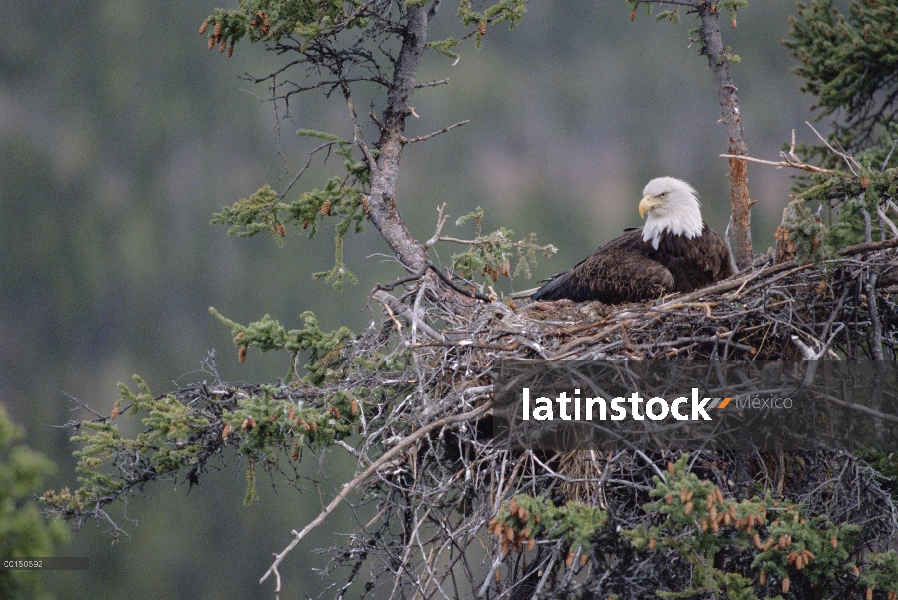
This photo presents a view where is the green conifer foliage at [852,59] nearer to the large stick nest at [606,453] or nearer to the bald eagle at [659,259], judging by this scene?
the bald eagle at [659,259]

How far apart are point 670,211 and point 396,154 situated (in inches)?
65.3

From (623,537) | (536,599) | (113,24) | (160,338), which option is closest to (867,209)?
(623,537)

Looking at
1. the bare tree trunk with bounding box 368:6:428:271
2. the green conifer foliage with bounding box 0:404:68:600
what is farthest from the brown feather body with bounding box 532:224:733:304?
the green conifer foliage with bounding box 0:404:68:600

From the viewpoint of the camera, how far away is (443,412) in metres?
4.11

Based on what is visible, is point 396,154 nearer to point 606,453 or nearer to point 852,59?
point 606,453

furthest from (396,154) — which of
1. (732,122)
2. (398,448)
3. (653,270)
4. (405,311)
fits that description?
(398,448)

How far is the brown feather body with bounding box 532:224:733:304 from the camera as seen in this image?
18.0 ft

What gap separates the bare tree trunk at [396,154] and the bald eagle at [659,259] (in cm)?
104

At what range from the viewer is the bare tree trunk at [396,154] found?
5531 mm

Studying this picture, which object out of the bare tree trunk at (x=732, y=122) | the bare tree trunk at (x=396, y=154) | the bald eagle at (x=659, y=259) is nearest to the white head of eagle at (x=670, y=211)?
the bald eagle at (x=659, y=259)

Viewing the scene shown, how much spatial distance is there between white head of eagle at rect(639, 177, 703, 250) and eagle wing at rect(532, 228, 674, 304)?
138 millimetres

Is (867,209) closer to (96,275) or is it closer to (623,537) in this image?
(623,537)

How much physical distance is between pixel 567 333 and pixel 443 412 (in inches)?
30.3

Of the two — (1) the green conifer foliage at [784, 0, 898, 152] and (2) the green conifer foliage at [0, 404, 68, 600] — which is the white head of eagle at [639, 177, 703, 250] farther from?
(2) the green conifer foliage at [0, 404, 68, 600]
